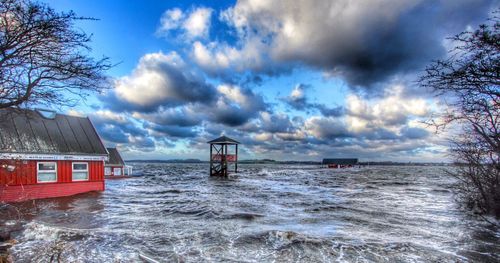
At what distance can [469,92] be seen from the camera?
6.84 m

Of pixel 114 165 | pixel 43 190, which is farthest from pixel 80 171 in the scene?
pixel 114 165

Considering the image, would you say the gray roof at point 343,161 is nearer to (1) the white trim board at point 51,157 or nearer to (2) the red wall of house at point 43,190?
(1) the white trim board at point 51,157

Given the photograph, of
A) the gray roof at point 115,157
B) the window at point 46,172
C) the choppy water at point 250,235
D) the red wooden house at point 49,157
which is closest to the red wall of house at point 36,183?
the red wooden house at point 49,157

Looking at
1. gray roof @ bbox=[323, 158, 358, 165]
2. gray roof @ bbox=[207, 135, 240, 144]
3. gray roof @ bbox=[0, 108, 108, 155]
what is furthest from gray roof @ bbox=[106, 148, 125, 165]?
gray roof @ bbox=[323, 158, 358, 165]

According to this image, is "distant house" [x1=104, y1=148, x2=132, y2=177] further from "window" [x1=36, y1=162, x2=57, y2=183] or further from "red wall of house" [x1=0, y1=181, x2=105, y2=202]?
"window" [x1=36, y1=162, x2=57, y2=183]

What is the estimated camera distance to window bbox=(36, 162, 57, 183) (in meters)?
17.4

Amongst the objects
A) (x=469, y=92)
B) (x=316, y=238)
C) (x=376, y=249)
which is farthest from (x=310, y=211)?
(x=469, y=92)

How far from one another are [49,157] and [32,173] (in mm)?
1257

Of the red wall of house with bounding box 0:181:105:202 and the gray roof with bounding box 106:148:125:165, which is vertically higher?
the gray roof with bounding box 106:148:125:165

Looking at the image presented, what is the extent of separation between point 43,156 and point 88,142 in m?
3.73

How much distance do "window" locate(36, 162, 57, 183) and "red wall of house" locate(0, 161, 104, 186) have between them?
0.68 feet

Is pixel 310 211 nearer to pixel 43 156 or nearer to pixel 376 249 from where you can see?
pixel 376 249

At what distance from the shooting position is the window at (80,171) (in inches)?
769

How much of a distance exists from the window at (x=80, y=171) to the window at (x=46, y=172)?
135cm
